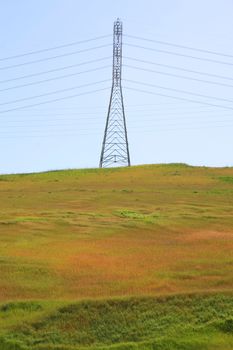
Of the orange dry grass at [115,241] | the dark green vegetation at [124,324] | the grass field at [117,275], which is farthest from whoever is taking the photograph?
the orange dry grass at [115,241]

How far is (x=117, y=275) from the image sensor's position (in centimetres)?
1611

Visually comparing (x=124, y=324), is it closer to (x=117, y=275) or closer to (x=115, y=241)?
(x=117, y=275)

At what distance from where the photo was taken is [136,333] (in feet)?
42.3

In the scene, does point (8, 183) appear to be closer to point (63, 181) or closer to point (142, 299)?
point (63, 181)

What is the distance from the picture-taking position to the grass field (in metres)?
12.9

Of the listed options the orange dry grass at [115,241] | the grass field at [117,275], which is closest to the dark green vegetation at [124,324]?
the grass field at [117,275]

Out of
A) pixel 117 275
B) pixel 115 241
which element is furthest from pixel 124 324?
pixel 115 241

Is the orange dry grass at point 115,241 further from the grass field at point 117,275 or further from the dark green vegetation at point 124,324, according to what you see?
the dark green vegetation at point 124,324

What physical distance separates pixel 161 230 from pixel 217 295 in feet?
25.8

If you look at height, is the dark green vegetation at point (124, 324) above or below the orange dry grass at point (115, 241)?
below

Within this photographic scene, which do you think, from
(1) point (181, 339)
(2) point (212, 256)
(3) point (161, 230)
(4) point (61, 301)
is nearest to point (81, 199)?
(3) point (161, 230)

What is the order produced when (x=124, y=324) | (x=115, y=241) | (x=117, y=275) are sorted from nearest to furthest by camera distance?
(x=124, y=324) → (x=117, y=275) → (x=115, y=241)

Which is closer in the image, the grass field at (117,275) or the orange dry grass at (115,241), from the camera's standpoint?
the grass field at (117,275)

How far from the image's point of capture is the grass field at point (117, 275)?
508 inches
